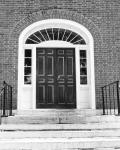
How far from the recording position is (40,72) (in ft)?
29.0

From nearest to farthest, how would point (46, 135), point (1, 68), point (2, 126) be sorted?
point (46, 135) → point (2, 126) → point (1, 68)

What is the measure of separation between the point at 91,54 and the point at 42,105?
7.52 feet

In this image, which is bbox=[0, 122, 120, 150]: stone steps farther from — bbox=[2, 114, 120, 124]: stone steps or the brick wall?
the brick wall

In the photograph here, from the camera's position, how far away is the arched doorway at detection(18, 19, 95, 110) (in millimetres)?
8641

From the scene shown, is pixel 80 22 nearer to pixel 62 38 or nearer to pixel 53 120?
pixel 62 38

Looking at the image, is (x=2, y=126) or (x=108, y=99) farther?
(x=108, y=99)

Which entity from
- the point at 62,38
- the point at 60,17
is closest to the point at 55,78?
the point at 62,38

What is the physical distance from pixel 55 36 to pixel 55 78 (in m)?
1.44

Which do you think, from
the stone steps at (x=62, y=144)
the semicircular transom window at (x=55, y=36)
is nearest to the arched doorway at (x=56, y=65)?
the semicircular transom window at (x=55, y=36)

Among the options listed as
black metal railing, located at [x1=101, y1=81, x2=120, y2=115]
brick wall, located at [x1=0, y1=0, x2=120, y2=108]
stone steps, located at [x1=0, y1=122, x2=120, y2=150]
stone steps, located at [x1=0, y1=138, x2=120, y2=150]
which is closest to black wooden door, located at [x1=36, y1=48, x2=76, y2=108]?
brick wall, located at [x1=0, y1=0, x2=120, y2=108]

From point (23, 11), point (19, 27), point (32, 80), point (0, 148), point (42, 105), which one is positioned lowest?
point (0, 148)

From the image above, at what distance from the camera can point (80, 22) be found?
8.76 metres

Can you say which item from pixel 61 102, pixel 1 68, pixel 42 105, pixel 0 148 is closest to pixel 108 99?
pixel 61 102

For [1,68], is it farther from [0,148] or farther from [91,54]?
[0,148]
